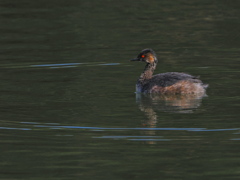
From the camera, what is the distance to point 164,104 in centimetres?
1228

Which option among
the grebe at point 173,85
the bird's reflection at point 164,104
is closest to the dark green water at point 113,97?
the bird's reflection at point 164,104

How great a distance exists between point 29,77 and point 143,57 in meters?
2.36

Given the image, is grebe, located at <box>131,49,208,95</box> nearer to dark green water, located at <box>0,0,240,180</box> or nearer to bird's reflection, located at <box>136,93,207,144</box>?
bird's reflection, located at <box>136,93,207,144</box>

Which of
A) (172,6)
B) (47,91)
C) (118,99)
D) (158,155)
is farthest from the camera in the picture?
(172,6)

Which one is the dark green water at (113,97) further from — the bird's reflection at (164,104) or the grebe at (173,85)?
the grebe at (173,85)

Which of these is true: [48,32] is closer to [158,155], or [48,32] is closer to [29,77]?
[29,77]

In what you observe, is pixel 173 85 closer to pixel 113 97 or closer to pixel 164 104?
pixel 164 104

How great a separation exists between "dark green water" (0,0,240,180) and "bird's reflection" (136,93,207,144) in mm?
19

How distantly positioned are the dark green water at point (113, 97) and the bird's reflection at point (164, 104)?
0.06 feet

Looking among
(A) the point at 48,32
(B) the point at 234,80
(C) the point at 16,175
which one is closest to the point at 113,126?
(C) the point at 16,175

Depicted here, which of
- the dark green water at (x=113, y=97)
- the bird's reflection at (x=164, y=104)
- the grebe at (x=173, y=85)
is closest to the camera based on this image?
the dark green water at (x=113, y=97)

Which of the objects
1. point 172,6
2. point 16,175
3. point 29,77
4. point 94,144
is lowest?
point 16,175

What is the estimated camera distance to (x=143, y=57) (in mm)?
14562

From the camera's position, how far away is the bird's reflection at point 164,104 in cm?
1129
